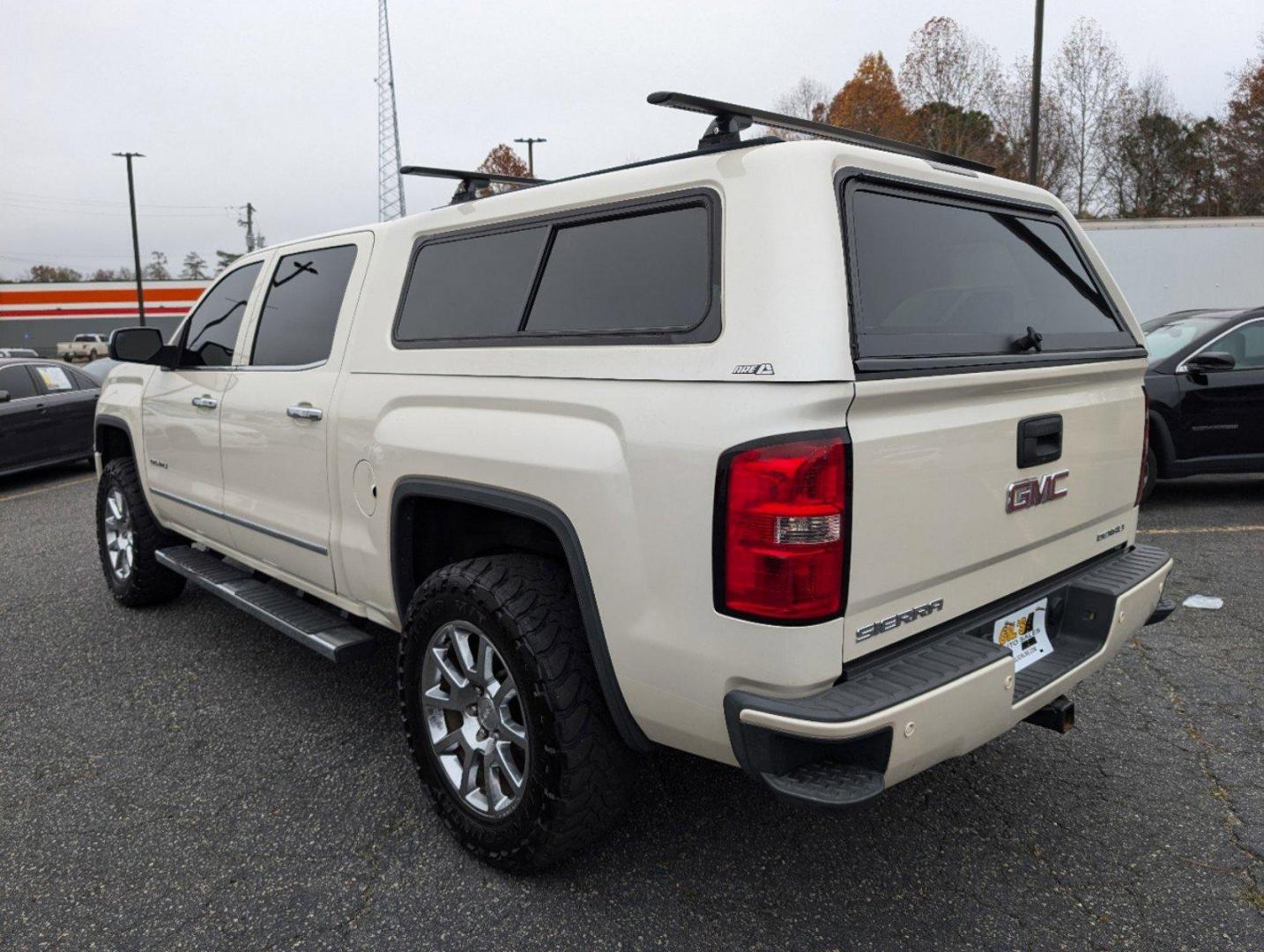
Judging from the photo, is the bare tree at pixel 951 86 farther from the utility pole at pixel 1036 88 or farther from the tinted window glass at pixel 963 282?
the tinted window glass at pixel 963 282

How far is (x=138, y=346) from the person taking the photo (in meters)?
4.36

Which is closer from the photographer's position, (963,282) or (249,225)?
(963,282)

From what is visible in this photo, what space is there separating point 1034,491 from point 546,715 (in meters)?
1.47

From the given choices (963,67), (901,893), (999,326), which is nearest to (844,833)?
(901,893)

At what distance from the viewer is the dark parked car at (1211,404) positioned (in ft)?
22.7

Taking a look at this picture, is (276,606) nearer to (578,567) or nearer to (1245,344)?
(578,567)

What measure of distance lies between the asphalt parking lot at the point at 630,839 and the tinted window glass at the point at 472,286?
1.61 meters

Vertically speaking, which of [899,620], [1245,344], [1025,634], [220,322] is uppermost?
[220,322]

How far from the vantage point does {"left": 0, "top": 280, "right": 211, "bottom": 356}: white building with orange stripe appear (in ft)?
171

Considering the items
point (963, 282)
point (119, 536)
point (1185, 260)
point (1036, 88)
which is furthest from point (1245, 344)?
point (1036, 88)

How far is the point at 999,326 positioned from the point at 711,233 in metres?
1.01

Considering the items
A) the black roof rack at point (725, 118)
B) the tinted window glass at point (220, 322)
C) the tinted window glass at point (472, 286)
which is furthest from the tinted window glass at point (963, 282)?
the tinted window glass at point (220, 322)

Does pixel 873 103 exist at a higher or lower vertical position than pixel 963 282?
higher

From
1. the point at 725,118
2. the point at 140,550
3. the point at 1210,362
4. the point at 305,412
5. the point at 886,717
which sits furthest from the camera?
the point at 1210,362
